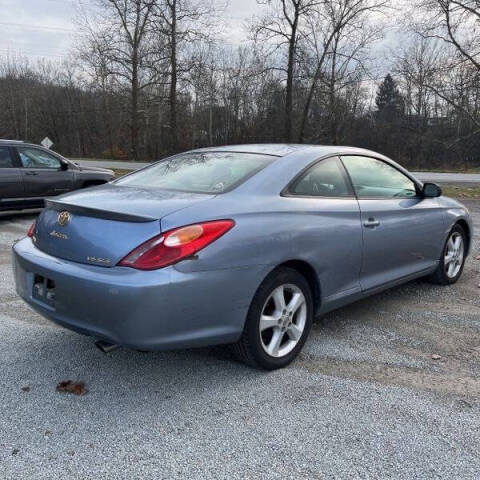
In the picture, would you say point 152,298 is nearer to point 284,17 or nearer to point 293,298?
point 293,298

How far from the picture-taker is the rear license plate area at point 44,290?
302 cm

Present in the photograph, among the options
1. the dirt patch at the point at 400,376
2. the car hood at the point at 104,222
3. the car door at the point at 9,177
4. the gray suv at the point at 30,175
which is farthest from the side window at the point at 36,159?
the dirt patch at the point at 400,376

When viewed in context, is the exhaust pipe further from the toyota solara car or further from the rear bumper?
the rear bumper

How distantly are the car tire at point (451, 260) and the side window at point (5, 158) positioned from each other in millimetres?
7588

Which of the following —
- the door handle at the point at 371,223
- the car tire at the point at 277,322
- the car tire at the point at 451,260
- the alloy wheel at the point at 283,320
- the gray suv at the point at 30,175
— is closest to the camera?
the car tire at the point at 277,322

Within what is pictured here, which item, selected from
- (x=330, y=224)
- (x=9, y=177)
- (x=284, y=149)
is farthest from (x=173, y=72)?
(x=330, y=224)

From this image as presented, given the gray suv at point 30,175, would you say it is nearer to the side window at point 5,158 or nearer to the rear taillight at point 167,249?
the side window at point 5,158

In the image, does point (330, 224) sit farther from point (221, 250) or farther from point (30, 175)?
point (30, 175)

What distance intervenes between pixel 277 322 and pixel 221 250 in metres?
0.73

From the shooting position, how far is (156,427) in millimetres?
2689

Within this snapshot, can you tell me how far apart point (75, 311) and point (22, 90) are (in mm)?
54370

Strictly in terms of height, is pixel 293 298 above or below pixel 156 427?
above

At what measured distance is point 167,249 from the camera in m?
2.73

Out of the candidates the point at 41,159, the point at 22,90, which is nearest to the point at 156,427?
the point at 41,159
